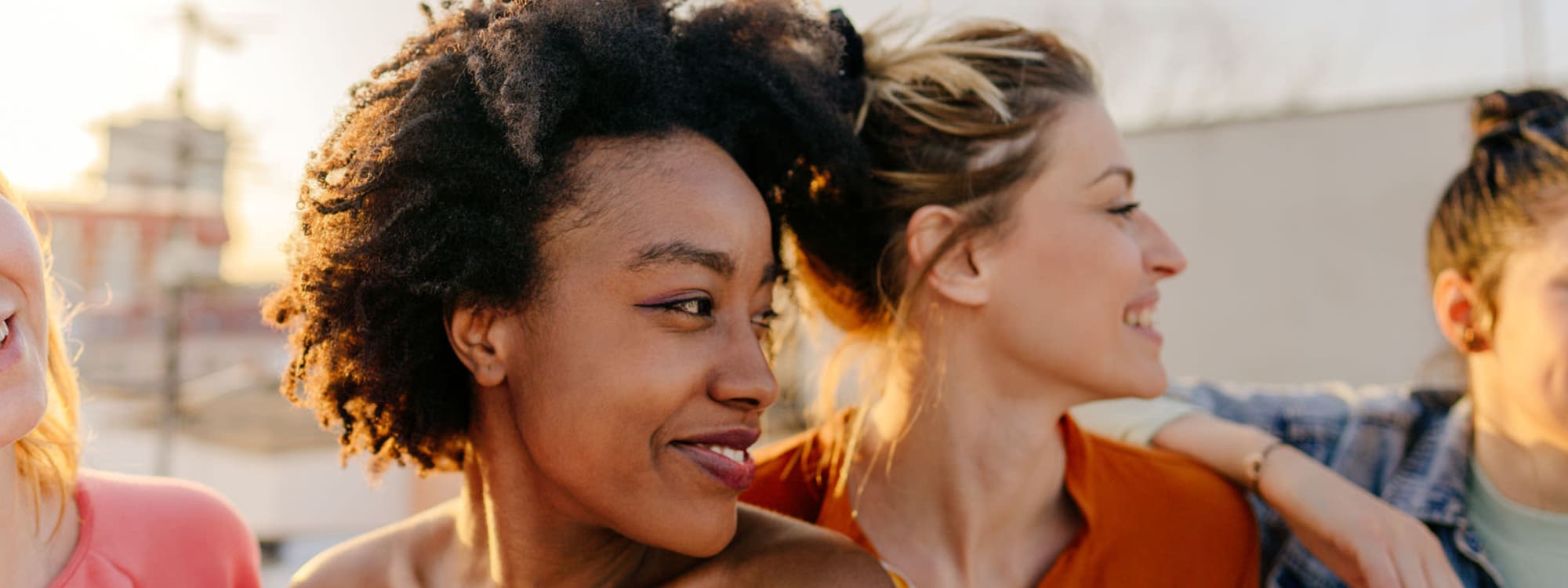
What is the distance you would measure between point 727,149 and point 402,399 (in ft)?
2.31

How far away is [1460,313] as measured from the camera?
235 cm

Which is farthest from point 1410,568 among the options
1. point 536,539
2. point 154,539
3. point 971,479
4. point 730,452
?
point 154,539

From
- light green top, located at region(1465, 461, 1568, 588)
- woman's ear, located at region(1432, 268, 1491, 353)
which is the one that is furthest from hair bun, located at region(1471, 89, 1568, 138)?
light green top, located at region(1465, 461, 1568, 588)

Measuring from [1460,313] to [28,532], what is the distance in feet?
9.15

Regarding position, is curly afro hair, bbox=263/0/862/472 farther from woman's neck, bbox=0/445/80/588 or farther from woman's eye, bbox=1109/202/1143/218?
woman's eye, bbox=1109/202/1143/218

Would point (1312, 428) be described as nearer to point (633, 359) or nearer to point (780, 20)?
point (780, 20)

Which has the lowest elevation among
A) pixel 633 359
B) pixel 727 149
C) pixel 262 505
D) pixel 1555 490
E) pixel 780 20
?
pixel 262 505

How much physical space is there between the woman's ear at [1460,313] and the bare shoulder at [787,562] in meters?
1.48

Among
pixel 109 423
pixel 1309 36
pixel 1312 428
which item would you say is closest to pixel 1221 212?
pixel 1309 36

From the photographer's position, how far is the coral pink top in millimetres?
1722

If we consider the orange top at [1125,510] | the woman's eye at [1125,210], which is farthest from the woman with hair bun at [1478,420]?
the woman's eye at [1125,210]

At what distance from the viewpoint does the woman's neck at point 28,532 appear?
5.28ft

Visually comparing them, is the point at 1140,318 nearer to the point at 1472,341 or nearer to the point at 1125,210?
the point at 1125,210

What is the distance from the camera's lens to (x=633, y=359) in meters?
1.54
